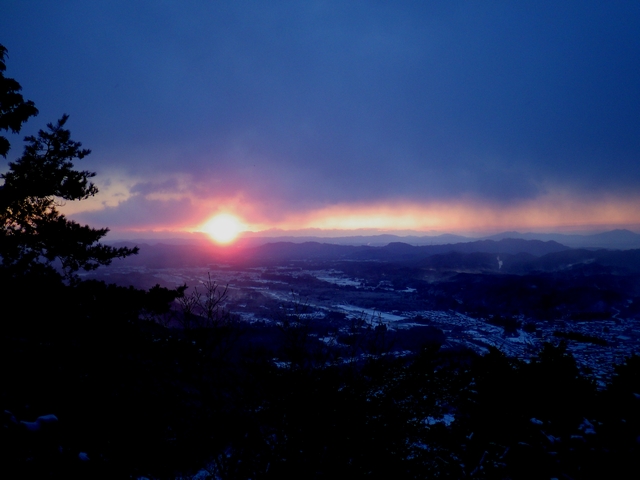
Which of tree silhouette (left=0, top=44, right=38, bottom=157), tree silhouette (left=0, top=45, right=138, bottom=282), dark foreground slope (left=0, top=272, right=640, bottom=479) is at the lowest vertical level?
dark foreground slope (left=0, top=272, right=640, bottom=479)

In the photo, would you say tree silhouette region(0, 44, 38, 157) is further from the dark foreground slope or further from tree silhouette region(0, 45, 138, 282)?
the dark foreground slope

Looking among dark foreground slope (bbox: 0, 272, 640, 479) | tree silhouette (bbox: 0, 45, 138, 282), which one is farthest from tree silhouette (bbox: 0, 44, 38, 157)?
dark foreground slope (bbox: 0, 272, 640, 479)

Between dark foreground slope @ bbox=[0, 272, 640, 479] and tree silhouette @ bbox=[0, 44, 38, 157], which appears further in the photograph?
tree silhouette @ bbox=[0, 44, 38, 157]

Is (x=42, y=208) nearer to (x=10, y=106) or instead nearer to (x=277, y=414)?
(x=10, y=106)

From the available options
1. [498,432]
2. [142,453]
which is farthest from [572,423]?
[142,453]

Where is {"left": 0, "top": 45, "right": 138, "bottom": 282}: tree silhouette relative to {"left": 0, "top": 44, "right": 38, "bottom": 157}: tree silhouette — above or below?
below

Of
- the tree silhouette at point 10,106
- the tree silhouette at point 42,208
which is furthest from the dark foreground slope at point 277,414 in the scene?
the tree silhouette at point 10,106

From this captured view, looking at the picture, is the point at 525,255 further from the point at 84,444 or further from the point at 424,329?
the point at 84,444

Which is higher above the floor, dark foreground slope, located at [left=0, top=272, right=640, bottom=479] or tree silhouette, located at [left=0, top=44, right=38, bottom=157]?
tree silhouette, located at [left=0, top=44, right=38, bottom=157]
